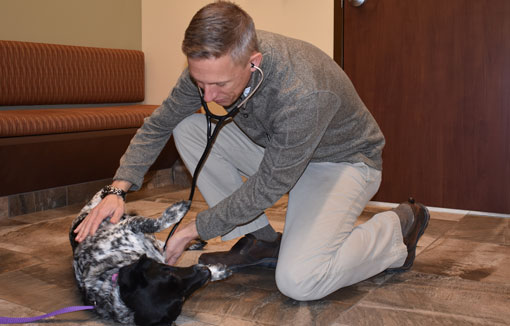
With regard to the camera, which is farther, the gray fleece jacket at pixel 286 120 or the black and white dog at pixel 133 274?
the gray fleece jacket at pixel 286 120

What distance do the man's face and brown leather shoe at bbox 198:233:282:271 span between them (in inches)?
29.8

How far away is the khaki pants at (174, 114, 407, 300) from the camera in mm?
1788

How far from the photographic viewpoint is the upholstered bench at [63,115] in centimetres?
307

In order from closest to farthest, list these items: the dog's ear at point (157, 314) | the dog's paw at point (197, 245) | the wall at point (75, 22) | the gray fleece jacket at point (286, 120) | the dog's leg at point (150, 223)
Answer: the dog's ear at point (157, 314) < the gray fleece jacket at point (286, 120) < the dog's leg at point (150, 223) < the dog's paw at point (197, 245) < the wall at point (75, 22)

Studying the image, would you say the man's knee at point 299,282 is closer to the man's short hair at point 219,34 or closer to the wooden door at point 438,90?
the man's short hair at point 219,34

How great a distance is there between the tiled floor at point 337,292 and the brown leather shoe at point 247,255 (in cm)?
5

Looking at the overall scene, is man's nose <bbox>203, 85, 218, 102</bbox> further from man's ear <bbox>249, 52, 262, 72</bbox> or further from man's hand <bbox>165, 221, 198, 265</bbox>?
man's hand <bbox>165, 221, 198, 265</bbox>

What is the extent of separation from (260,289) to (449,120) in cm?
182

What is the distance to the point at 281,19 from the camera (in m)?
3.96

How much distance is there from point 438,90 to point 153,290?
7.66ft

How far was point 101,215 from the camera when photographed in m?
1.88

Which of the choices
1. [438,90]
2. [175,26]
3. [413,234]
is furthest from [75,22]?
[413,234]

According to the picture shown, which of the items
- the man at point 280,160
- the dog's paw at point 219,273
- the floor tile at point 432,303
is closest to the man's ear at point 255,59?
the man at point 280,160

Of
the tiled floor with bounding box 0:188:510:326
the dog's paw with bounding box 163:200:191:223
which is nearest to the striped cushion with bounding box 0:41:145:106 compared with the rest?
the tiled floor with bounding box 0:188:510:326
